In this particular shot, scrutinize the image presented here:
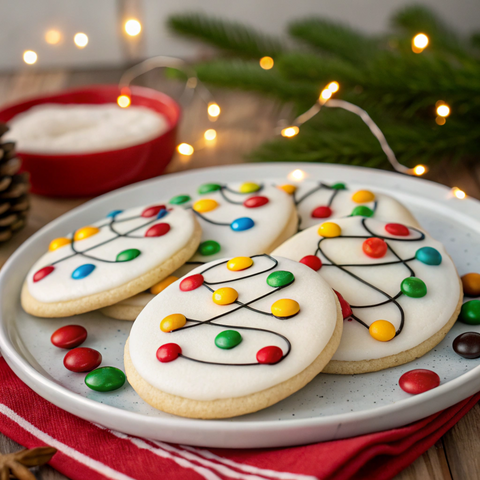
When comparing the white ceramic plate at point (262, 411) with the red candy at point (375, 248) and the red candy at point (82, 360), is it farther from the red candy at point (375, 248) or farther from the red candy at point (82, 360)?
the red candy at point (375, 248)

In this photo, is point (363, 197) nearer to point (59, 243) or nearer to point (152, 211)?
point (152, 211)

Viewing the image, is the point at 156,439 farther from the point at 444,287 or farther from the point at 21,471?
the point at 444,287

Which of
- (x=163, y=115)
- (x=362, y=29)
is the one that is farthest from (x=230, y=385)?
(x=362, y=29)

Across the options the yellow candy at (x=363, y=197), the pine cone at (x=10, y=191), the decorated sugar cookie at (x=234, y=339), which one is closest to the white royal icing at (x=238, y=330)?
the decorated sugar cookie at (x=234, y=339)

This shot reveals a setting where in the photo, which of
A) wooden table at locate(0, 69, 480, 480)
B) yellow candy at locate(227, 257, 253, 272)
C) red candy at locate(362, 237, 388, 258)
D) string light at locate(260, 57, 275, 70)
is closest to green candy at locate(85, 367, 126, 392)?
wooden table at locate(0, 69, 480, 480)

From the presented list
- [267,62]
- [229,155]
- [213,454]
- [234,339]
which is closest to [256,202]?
[234,339]

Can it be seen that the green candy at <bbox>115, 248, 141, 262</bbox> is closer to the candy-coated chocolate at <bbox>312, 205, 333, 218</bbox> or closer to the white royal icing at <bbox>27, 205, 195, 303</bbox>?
the white royal icing at <bbox>27, 205, 195, 303</bbox>
